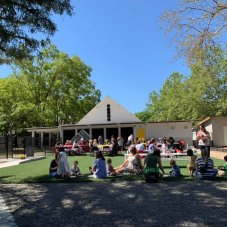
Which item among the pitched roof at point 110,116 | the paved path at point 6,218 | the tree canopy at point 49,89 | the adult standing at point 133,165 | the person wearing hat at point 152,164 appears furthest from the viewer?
the tree canopy at point 49,89

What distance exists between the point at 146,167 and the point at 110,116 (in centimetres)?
3016

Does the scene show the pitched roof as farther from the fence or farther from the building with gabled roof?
the fence

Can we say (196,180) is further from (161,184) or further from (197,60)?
(197,60)

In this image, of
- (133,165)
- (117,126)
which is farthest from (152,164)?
(117,126)

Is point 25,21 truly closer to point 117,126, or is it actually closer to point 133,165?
point 133,165

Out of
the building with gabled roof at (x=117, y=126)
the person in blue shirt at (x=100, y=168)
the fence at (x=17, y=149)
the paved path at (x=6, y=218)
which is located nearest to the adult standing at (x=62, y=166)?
the person in blue shirt at (x=100, y=168)

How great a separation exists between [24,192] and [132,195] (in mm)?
3111

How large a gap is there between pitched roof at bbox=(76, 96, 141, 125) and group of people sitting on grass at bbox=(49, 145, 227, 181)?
2725 centimetres

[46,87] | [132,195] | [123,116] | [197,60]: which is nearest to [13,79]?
[46,87]

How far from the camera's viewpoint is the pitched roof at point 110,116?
4094 centimetres

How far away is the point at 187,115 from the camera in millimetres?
48250

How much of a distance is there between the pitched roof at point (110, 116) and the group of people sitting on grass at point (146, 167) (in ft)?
89.4

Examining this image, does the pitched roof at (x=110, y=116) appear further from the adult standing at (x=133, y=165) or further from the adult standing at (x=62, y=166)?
the adult standing at (x=62, y=166)

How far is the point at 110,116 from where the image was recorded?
41.4m
